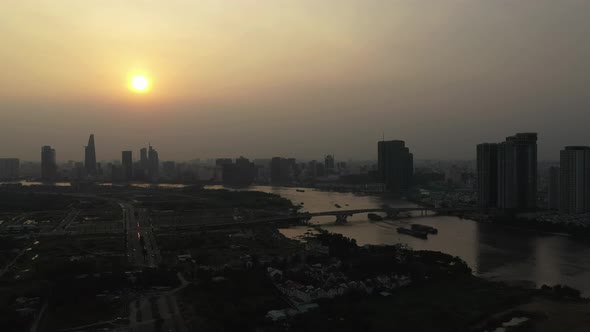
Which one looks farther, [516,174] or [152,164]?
[152,164]

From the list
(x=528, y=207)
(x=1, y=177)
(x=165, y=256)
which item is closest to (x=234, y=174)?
(x=1, y=177)

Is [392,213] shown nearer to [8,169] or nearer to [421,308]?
[421,308]

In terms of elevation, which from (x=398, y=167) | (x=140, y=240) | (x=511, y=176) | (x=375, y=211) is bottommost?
(x=140, y=240)

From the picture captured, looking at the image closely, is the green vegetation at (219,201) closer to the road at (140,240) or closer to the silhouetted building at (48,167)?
the road at (140,240)

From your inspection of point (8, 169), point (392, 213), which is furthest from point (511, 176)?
point (8, 169)

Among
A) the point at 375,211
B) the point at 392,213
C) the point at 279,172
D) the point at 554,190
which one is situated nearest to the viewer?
the point at 375,211

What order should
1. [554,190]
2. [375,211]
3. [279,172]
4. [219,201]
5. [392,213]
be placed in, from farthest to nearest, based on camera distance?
[279,172] → [219,201] → [554,190] → [392,213] → [375,211]

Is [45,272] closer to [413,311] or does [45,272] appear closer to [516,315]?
[413,311]

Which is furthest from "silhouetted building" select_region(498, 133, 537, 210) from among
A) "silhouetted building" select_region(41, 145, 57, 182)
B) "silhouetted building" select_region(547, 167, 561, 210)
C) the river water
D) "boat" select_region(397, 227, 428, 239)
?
"silhouetted building" select_region(41, 145, 57, 182)

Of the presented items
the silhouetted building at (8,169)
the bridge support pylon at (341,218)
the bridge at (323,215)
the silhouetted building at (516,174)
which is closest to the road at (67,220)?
the bridge at (323,215)
